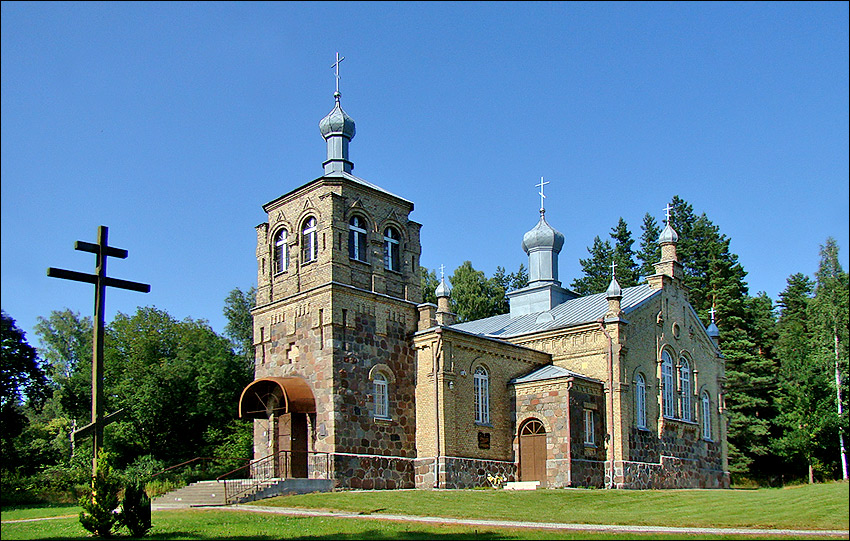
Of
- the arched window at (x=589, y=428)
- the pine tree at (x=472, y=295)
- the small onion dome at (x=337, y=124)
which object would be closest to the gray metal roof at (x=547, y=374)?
the arched window at (x=589, y=428)

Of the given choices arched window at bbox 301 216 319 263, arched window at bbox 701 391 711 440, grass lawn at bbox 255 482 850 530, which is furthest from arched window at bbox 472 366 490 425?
arched window at bbox 701 391 711 440

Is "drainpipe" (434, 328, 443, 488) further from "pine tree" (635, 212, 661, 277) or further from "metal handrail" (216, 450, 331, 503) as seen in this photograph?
"pine tree" (635, 212, 661, 277)

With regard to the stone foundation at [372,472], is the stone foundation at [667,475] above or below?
below

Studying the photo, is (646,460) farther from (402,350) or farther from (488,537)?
(488,537)

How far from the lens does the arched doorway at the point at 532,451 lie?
Answer: 29.0 m

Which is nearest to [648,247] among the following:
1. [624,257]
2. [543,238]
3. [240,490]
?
[624,257]

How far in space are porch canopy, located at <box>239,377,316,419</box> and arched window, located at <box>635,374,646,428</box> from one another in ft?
39.9

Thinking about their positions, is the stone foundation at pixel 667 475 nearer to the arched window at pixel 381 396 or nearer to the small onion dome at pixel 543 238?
the arched window at pixel 381 396

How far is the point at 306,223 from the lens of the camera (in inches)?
1122

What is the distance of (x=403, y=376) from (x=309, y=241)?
5274mm

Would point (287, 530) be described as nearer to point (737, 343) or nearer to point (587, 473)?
point (587, 473)

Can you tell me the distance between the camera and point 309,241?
28.4m

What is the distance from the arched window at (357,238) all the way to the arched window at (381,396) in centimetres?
384

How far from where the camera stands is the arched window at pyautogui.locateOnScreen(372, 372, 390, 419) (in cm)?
2752
